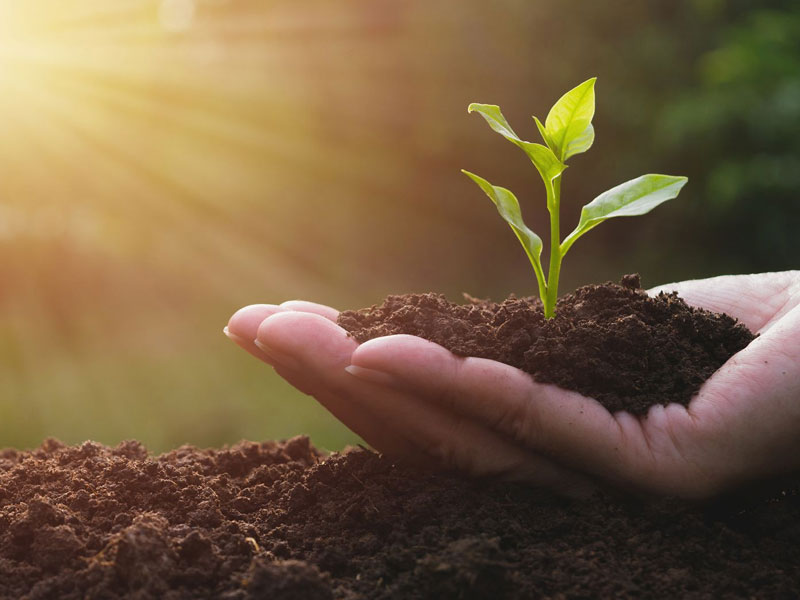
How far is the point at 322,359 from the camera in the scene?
1851mm

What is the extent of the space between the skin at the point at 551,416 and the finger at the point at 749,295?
1.63 ft

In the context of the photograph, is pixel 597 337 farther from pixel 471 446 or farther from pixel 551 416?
pixel 471 446

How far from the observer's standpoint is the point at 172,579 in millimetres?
1402

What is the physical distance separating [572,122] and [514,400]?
83 cm

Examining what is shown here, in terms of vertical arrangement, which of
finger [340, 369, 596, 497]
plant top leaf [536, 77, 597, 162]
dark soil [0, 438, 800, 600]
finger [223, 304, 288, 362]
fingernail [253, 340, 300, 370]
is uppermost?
plant top leaf [536, 77, 597, 162]

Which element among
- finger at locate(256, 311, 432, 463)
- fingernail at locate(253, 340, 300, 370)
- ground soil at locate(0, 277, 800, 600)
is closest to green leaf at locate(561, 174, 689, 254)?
ground soil at locate(0, 277, 800, 600)

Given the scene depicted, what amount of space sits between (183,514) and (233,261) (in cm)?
619

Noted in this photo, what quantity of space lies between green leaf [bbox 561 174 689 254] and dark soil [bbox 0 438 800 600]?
748 mm

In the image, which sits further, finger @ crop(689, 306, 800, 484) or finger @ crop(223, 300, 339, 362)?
finger @ crop(223, 300, 339, 362)

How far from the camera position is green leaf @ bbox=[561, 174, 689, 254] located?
6.63 feet

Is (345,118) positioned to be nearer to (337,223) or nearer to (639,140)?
(337,223)

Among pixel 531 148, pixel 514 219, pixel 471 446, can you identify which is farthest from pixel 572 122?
pixel 471 446

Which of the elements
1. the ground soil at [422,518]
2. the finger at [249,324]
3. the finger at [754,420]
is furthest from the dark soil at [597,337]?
the finger at [249,324]

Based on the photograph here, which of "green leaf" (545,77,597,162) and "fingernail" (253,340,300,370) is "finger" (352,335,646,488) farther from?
"green leaf" (545,77,597,162)
